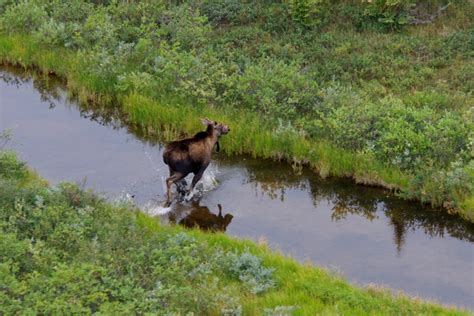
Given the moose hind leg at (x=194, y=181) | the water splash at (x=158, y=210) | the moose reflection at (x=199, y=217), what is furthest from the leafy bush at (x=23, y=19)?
the moose reflection at (x=199, y=217)

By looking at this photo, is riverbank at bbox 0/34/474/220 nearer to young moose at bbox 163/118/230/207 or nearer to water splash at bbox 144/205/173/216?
young moose at bbox 163/118/230/207

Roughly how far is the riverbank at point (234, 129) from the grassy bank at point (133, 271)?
4.45m

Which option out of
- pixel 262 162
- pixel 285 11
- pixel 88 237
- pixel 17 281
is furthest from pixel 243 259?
pixel 285 11

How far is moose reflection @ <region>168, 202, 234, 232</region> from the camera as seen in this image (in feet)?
52.7

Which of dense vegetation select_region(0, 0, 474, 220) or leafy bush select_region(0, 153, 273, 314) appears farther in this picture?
dense vegetation select_region(0, 0, 474, 220)

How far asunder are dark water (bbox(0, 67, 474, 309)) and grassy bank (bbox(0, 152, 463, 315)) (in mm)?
1514

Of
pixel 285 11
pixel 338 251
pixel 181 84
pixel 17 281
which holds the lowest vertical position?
pixel 338 251

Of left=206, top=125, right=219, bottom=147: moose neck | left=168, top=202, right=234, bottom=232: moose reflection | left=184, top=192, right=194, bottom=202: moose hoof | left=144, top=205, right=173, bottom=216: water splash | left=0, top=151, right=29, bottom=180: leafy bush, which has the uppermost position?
left=206, top=125, right=219, bottom=147: moose neck

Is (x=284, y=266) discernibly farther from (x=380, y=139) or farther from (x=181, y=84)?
(x=181, y=84)

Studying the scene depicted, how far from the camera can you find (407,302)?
12.2m

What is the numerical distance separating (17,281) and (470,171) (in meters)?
9.67

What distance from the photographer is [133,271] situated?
1202 cm

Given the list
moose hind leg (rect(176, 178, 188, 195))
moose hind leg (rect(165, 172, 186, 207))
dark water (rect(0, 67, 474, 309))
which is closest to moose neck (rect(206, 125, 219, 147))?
Result: dark water (rect(0, 67, 474, 309))

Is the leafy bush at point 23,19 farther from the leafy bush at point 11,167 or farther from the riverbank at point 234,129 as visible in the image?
the leafy bush at point 11,167
